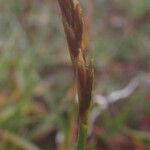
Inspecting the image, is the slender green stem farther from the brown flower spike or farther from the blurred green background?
the blurred green background

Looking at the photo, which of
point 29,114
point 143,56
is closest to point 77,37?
point 29,114

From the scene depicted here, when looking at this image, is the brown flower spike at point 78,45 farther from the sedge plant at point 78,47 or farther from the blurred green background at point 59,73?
the blurred green background at point 59,73

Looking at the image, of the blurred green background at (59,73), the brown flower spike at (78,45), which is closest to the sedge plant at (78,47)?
the brown flower spike at (78,45)

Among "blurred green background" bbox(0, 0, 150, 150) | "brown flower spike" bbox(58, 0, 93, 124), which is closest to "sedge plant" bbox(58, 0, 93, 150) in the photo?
"brown flower spike" bbox(58, 0, 93, 124)

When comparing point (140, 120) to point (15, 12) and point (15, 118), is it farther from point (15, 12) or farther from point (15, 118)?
point (15, 12)

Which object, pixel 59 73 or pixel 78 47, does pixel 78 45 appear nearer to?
pixel 78 47

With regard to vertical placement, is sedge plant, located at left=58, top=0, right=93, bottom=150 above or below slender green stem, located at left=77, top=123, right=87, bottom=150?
above

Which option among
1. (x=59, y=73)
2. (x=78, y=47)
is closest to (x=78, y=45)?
(x=78, y=47)
